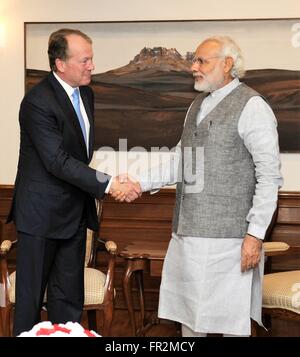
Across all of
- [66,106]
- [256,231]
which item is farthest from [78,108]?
[256,231]

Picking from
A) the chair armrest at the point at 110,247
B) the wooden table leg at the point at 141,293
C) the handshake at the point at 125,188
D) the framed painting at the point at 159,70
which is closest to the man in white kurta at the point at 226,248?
the handshake at the point at 125,188

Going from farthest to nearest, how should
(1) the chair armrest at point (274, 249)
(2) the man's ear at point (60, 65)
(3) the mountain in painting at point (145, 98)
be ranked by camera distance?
(3) the mountain in painting at point (145, 98), (1) the chair armrest at point (274, 249), (2) the man's ear at point (60, 65)

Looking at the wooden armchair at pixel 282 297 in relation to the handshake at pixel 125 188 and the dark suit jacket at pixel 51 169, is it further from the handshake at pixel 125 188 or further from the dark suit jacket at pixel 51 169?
the dark suit jacket at pixel 51 169

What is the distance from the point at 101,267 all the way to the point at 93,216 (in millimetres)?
2041

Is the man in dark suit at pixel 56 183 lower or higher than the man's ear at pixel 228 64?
lower

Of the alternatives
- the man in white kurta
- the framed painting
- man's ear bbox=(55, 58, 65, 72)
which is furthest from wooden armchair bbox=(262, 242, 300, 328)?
man's ear bbox=(55, 58, 65, 72)

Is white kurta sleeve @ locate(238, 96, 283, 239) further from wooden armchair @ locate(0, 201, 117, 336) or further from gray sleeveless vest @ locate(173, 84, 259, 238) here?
wooden armchair @ locate(0, 201, 117, 336)

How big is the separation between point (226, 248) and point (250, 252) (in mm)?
117

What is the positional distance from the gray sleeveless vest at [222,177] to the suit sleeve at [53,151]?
55 cm

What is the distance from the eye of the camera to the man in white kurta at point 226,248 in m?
3.10

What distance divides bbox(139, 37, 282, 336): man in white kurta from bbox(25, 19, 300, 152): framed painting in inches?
77.7

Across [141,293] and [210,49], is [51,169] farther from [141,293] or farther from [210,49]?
[141,293]
